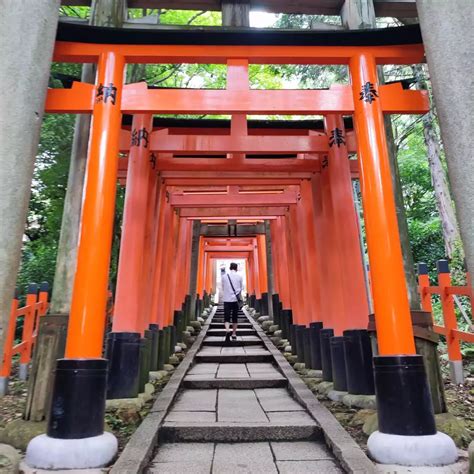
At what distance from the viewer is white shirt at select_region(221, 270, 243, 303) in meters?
9.69

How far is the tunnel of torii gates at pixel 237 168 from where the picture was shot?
10.2ft

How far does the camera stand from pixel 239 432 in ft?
12.1

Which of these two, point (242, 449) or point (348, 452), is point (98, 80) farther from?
point (348, 452)

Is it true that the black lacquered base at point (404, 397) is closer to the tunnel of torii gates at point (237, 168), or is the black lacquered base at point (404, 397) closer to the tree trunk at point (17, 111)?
the tunnel of torii gates at point (237, 168)

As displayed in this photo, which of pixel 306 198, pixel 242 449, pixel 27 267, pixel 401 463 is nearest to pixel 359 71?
pixel 306 198

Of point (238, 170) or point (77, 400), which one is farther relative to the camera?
point (238, 170)

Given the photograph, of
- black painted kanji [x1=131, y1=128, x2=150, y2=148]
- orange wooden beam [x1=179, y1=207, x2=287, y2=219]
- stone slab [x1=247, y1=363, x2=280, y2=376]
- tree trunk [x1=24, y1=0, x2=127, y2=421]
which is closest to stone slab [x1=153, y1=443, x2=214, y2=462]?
tree trunk [x1=24, y1=0, x2=127, y2=421]

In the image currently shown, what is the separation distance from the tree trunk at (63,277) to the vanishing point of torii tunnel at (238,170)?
1.97 ft

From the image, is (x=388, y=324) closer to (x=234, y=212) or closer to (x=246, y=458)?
(x=246, y=458)

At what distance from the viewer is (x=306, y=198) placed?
22.5 feet

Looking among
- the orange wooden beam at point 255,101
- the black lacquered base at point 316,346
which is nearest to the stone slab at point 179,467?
the orange wooden beam at point 255,101

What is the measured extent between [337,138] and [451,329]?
3.54 meters

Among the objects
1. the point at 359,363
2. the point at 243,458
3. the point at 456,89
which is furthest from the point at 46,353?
the point at 456,89

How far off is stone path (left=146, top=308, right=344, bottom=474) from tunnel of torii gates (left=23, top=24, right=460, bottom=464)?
70cm
